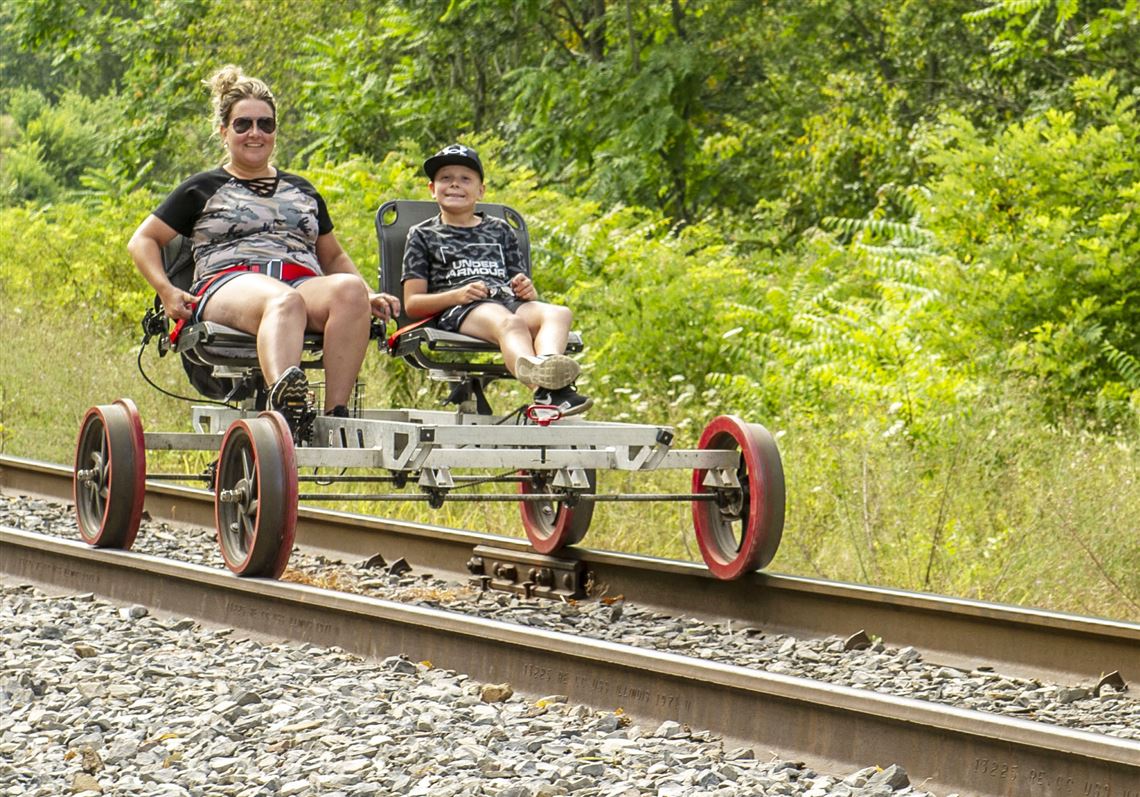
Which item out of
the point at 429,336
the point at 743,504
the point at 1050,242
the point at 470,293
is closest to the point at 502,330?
the point at 470,293

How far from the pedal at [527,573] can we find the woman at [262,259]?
38.9 inches

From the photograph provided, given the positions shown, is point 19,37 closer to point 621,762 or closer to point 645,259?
point 645,259

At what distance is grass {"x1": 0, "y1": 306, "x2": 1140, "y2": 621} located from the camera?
6.56 metres

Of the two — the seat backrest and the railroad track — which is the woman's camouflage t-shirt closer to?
the seat backrest

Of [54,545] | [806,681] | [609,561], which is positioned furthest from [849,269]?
[806,681]

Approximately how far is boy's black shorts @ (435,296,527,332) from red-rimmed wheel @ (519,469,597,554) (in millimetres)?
753

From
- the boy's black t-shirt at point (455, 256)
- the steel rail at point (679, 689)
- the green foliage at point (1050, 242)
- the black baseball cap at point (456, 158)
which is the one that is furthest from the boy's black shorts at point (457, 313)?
the green foliage at point (1050, 242)

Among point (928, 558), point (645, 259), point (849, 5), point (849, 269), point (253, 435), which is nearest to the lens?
point (253, 435)

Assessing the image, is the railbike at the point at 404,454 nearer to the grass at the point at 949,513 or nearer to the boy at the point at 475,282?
the boy at the point at 475,282

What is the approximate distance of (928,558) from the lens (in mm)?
6891

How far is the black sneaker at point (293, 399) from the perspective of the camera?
19.2 feet

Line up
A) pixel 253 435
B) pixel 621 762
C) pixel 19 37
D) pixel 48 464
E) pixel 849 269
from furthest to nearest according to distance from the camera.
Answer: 1. pixel 19 37
2. pixel 849 269
3. pixel 48 464
4. pixel 253 435
5. pixel 621 762

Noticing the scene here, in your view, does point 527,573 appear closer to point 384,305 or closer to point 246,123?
point 384,305

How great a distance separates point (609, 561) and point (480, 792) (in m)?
3.07
